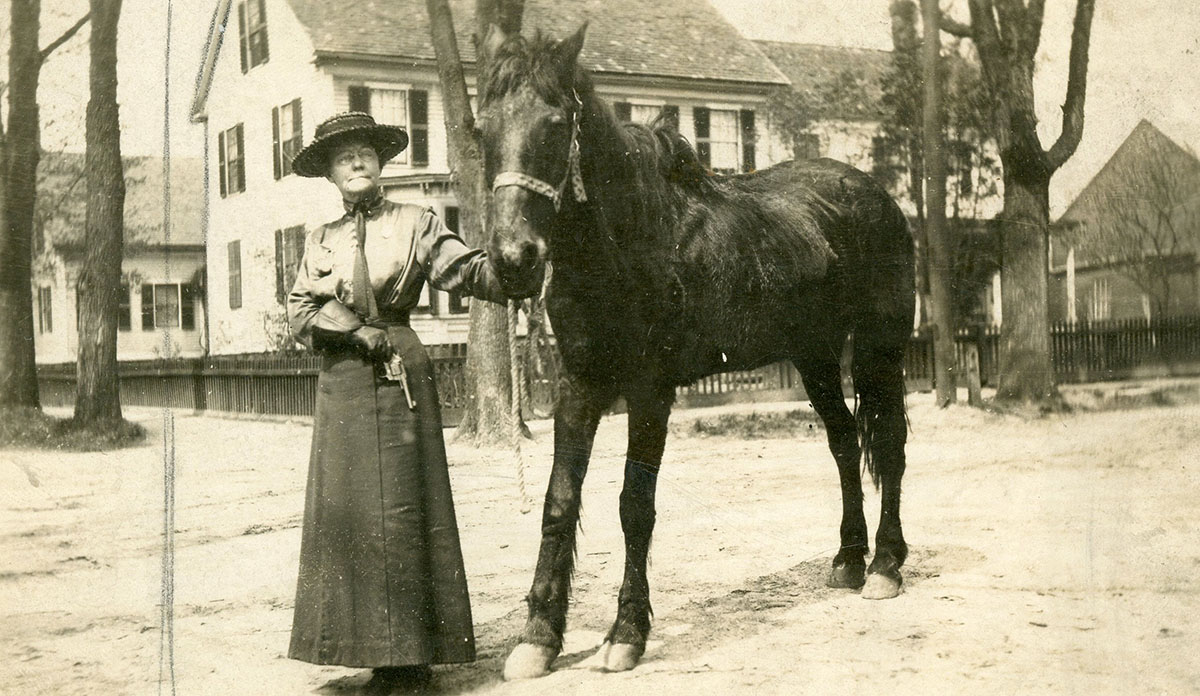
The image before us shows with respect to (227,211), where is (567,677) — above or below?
below

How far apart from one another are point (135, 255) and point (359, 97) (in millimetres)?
1127

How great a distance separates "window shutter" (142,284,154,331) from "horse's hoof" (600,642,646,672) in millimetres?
2299

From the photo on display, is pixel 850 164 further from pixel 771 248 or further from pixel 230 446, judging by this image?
pixel 230 446

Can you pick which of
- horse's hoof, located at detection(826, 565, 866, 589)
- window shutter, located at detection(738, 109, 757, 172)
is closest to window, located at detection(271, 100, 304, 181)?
window shutter, located at detection(738, 109, 757, 172)

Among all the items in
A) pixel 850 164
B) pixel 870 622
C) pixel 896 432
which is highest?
pixel 850 164

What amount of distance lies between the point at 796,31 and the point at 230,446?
329cm

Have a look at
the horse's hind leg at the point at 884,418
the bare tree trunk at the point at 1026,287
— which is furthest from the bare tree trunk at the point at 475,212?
the bare tree trunk at the point at 1026,287

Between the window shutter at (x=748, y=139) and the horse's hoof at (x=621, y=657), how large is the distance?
7.32 ft

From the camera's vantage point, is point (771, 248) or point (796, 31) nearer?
point (771, 248)

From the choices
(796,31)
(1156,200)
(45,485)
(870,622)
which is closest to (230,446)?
(45,485)

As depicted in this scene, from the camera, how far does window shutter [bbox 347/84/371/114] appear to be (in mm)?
4125

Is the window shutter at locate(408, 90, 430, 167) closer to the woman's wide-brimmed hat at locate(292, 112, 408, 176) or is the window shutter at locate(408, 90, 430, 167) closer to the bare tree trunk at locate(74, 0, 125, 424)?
the woman's wide-brimmed hat at locate(292, 112, 408, 176)

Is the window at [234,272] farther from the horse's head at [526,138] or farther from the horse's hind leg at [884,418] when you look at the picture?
the horse's hind leg at [884,418]

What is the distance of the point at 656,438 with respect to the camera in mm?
3742
